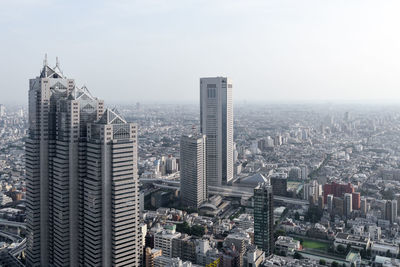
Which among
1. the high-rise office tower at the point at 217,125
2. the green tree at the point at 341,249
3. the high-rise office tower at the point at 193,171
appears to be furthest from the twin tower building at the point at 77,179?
the high-rise office tower at the point at 217,125

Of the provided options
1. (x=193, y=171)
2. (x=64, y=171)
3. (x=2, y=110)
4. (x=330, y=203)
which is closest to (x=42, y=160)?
(x=64, y=171)

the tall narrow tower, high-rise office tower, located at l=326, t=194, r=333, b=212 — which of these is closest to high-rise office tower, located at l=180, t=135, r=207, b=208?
high-rise office tower, located at l=326, t=194, r=333, b=212

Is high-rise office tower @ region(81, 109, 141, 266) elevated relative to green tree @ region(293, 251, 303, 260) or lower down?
elevated

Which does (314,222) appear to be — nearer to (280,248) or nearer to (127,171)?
(280,248)

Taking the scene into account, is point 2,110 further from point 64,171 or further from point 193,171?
point 64,171

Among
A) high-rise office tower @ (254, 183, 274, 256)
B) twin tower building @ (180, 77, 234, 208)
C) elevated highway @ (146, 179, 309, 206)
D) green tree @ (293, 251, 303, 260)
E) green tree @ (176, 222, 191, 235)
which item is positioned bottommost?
green tree @ (293, 251, 303, 260)

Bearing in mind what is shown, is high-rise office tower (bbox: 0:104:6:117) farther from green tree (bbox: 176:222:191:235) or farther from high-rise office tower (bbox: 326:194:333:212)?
high-rise office tower (bbox: 326:194:333:212)

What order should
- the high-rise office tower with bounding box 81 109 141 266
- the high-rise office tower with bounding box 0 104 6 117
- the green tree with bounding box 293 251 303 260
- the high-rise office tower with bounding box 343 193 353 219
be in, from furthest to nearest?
the high-rise office tower with bounding box 0 104 6 117 → the high-rise office tower with bounding box 343 193 353 219 → the green tree with bounding box 293 251 303 260 → the high-rise office tower with bounding box 81 109 141 266

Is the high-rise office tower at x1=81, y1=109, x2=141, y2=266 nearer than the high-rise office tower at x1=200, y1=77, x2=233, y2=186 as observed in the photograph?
Yes
